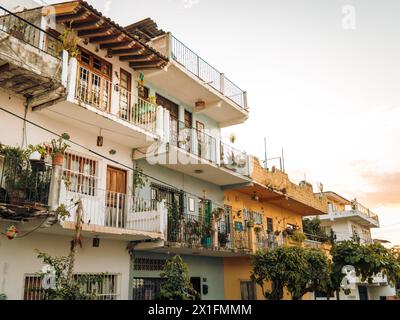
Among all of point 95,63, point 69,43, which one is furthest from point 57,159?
point 95,63

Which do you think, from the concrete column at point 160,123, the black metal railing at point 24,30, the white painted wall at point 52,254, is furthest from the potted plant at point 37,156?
the concrete column at point 160,123

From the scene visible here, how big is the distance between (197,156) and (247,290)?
8224mm

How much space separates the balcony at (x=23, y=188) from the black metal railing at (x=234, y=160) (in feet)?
29.4

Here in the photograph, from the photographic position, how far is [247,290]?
66.5 ft

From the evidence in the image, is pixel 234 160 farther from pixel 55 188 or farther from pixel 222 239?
pixel 55 188

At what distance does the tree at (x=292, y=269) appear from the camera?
51.6ft

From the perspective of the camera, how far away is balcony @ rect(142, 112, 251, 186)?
14.9m

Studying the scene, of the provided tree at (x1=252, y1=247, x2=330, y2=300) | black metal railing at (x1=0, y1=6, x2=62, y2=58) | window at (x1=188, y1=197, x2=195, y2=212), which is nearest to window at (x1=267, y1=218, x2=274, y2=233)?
tree at (x1=252, y1=247, x2=330, y2=300)

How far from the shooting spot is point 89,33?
42.6ft

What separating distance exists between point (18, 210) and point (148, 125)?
5719mm

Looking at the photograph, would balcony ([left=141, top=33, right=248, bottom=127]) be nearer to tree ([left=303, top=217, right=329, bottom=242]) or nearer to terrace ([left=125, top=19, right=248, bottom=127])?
terrace ([left=125, top=19, right=248, bottom=127])

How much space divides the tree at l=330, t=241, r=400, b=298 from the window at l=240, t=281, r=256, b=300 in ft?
13.7
